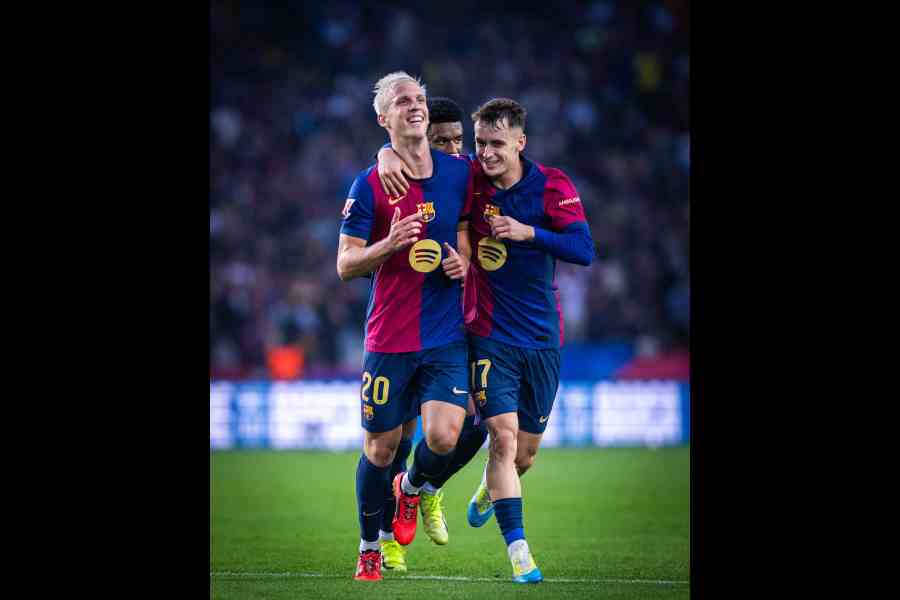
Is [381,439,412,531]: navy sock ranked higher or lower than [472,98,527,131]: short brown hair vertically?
lower

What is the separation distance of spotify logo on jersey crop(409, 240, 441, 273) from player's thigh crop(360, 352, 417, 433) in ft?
1.45

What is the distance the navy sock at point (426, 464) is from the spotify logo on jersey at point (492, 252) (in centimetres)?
99

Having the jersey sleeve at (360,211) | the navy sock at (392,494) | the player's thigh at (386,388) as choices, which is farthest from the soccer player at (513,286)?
the navy sock at (392,494)

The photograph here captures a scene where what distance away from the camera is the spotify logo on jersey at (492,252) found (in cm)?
647

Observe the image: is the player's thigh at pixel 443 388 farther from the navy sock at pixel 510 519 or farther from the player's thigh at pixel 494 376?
the navy sock at pixel 510 519

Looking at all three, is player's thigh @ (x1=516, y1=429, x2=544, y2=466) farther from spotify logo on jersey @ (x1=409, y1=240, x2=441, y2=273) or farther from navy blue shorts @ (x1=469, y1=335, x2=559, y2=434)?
spotify logo on jersey @ (x1=409, y1=240, x2=441, y2=273)

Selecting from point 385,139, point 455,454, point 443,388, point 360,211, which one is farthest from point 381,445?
point 385,139

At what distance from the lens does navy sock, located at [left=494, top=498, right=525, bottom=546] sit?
6094 millimetres

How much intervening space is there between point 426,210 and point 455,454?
1.58 m

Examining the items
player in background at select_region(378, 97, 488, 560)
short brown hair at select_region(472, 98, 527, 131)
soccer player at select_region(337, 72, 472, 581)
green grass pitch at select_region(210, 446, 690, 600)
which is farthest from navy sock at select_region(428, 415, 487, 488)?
short brown hair at select_region(472, 98, 527, 131)
